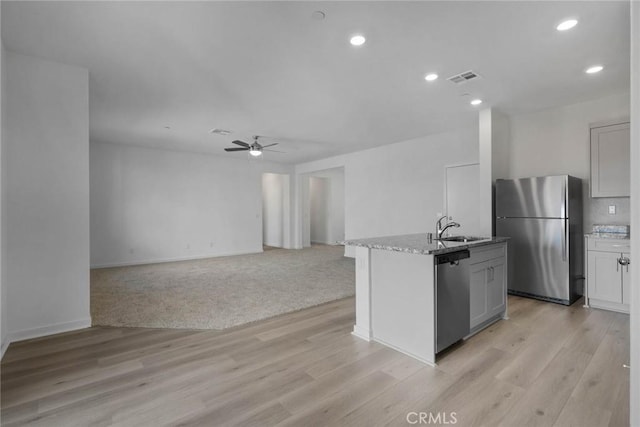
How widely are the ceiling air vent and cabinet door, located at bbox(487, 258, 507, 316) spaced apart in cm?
204

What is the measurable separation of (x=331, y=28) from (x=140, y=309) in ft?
12.5

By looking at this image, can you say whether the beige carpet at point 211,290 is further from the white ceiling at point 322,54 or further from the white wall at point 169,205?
the white ceiling at point 322,54

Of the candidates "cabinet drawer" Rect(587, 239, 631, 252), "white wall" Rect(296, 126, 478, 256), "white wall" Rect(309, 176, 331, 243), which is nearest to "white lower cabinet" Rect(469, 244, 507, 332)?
"cabinet drawer" Rect(587, 239, 631, 252)

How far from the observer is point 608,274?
11.8 feet

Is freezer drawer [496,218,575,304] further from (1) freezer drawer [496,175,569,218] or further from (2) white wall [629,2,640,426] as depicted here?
(2) white wall [629,2,640,426]

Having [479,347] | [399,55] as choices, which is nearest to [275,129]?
[399,55]

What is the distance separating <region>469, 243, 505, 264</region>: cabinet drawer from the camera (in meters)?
2.87

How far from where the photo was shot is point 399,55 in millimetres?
2934

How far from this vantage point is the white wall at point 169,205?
659cm

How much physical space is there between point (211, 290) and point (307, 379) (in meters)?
2.88

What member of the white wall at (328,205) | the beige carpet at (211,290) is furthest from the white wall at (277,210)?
the beige carpet at (211,290)

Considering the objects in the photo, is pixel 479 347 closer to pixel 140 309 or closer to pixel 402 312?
pixel 402 312

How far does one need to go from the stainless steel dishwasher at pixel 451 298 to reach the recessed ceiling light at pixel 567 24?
6.53 feet

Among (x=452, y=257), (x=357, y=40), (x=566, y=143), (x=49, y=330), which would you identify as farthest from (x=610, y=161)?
(x=49, y=330)
